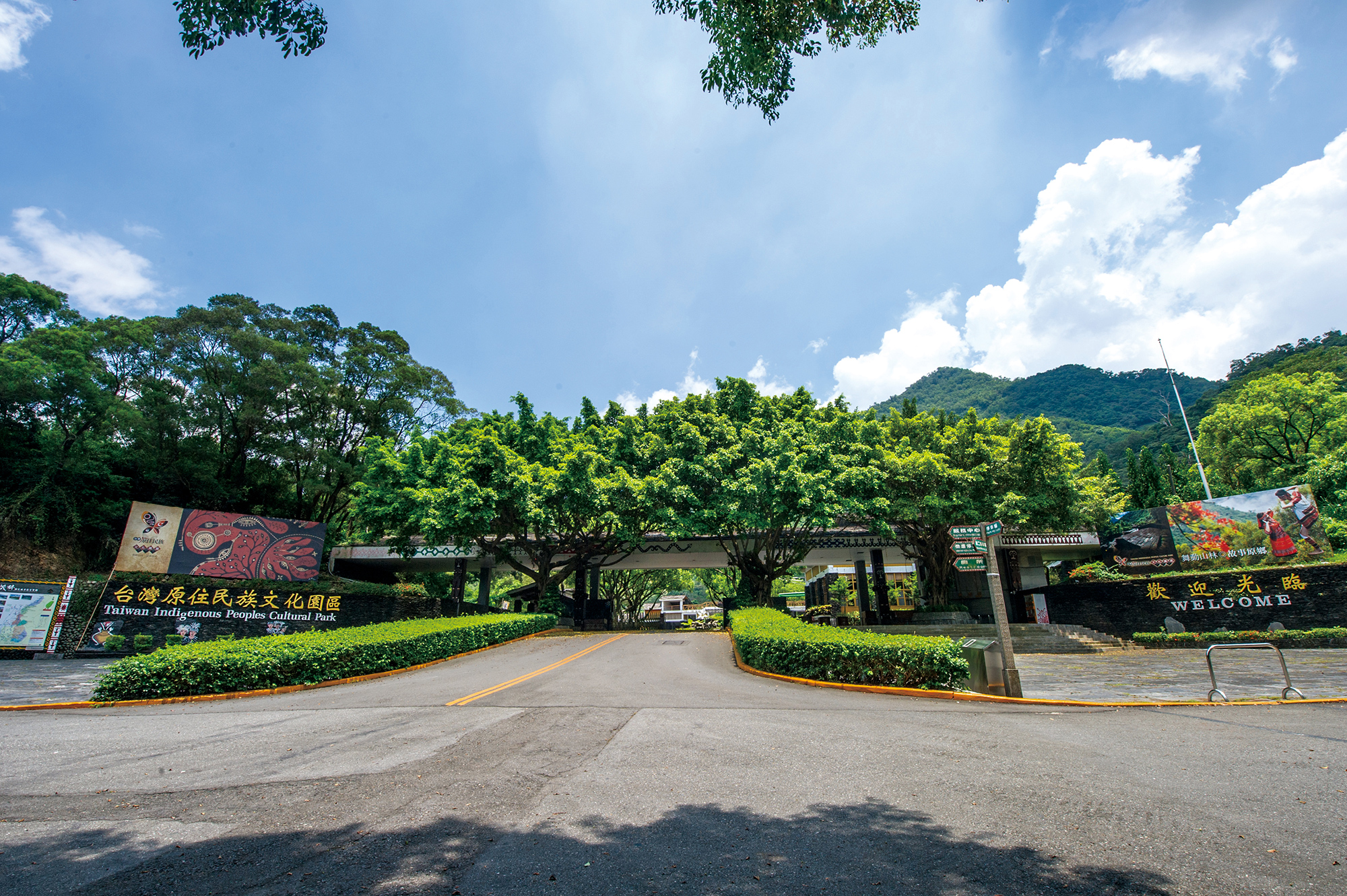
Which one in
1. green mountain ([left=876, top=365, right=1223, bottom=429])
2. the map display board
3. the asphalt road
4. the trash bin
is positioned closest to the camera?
the asphalt road

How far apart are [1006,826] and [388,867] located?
144 inches

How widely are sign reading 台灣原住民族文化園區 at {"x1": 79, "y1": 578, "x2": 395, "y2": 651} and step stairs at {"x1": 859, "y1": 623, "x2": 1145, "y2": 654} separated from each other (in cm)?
1979

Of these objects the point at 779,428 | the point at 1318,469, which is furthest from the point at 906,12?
the point at 1318,469

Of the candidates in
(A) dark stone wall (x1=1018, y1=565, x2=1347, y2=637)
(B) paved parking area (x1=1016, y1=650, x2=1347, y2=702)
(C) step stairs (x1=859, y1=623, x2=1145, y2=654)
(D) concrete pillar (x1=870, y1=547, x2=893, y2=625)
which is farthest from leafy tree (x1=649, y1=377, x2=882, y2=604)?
(A) dark stone wall (x1=1018, y1=565, x2=1347, y2=637)

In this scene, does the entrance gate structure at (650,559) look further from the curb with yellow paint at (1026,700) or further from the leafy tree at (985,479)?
the curb with yellow paint at (1026,700)

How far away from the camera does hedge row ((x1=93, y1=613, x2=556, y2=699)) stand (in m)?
9.45

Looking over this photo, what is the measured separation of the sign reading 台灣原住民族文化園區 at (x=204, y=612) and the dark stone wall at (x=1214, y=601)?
27.8 m

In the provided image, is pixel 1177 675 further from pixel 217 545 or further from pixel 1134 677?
pixel 217 545

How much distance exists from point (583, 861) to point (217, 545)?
2390 cm

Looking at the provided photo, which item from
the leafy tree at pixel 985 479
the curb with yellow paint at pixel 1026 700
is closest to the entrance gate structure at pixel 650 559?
the leafy tree at pixel 985 479

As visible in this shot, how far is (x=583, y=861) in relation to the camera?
3324 mm

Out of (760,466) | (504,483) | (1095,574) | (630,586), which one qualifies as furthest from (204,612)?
(630,586)

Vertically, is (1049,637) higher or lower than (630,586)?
lower

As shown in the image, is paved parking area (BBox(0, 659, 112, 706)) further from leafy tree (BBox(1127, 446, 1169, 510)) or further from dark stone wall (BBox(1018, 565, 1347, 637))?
leafy tree (BBox(1127, 446, 1169, 510))
